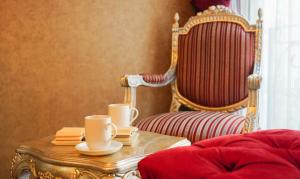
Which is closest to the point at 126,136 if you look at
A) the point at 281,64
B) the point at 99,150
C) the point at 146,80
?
the point at 99,150

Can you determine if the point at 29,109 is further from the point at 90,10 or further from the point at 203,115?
the point at 203,115

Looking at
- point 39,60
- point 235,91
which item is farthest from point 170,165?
point 39,60

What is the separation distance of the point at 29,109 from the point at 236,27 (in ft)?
4.30

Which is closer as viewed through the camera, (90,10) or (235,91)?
(235,91)

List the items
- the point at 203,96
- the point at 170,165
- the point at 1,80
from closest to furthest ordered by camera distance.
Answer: the point at 170,165 < the point at 1,80 < the point at 203,96

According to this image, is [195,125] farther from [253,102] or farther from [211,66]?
[211,66]

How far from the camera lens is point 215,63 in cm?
214

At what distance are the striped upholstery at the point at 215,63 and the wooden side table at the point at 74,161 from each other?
91 centimetres

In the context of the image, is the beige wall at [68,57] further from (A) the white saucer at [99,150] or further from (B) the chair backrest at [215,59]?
(A) the white saucer at [99,150]

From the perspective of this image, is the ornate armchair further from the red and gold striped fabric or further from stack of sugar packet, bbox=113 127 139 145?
stack of sugar packet, bbox=113 127 139 145

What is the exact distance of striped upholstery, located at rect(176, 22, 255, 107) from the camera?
207 cm

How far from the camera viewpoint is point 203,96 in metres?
2.17

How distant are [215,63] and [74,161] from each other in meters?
1.33

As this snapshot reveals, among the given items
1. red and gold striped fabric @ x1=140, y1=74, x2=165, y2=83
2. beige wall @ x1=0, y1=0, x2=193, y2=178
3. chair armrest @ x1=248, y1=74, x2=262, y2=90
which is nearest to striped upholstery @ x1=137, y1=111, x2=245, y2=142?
chair armrest @ x1=248, y1=74, x2=262, y2=90
